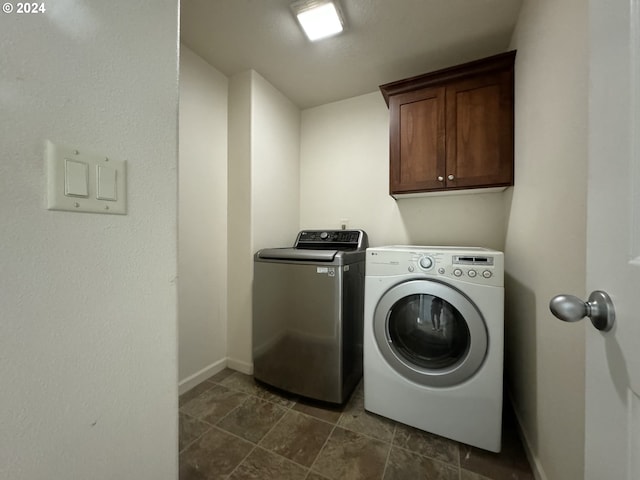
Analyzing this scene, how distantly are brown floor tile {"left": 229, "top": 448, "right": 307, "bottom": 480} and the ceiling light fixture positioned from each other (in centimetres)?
231

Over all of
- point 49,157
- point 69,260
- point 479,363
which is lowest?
point 479,363

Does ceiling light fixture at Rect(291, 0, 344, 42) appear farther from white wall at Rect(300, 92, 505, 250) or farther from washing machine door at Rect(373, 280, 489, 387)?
washing machine door at Rect(373, 280, 489, 387)

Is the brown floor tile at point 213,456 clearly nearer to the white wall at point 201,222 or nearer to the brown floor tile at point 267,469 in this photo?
the brown floor tile at point 267,469

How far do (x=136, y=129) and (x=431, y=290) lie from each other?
1276 mm

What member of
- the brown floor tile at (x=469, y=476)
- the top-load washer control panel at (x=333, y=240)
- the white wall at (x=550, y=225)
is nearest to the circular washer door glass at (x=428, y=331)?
the white wall at (x=550, y=225)

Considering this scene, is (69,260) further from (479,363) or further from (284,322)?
(479,363)

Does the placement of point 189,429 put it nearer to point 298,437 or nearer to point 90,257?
point 298,437

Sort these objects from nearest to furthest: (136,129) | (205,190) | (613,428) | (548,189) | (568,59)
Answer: (613,428) → (136,129) → (568,59) → (548,189) → (205,190)

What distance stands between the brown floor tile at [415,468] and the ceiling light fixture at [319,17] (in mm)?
2324

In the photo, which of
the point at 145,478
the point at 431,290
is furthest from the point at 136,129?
the point at 431,290

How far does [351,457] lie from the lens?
1.13 metres

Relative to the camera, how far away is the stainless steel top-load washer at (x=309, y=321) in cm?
144

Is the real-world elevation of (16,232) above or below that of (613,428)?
above

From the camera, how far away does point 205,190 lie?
5.80 ft
